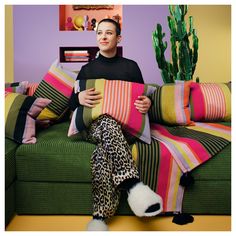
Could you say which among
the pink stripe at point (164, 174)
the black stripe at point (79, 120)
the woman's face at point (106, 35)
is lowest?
the pink stripe at point (164, 174)

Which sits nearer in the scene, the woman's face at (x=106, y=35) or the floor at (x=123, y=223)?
the floor at (x=123, y=223)

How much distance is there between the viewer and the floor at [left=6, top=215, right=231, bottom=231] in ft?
5.15

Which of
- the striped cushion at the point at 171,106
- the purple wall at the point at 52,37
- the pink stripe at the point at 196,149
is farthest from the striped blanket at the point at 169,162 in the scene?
the purple wall at the point at 52,37

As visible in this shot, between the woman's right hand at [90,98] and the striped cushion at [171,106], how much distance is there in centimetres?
49

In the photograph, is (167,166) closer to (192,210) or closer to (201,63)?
(192,210)

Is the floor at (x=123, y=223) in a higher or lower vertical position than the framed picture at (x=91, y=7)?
lower

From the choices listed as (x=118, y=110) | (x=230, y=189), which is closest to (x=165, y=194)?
(x=230, y=189)

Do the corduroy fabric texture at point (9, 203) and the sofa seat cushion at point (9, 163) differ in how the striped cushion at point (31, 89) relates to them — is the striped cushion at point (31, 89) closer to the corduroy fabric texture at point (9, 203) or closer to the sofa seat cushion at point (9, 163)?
the sofa seat cushion at point (9, 163)

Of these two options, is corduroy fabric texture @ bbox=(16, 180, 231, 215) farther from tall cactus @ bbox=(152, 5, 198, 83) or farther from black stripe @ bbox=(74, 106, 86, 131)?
tall cactus @ bbox=(152, 5, 198, 83)

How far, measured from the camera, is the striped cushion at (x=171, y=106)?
2.14 meters

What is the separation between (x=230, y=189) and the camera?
1.70m

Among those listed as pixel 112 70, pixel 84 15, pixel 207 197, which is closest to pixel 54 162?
pixel 112 70

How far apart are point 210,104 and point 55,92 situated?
993mm

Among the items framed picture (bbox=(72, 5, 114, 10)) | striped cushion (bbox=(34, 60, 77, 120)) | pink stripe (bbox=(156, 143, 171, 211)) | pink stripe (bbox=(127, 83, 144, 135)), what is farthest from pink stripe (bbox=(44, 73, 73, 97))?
framed picture (bbox=(72, 5, 114, 10))
